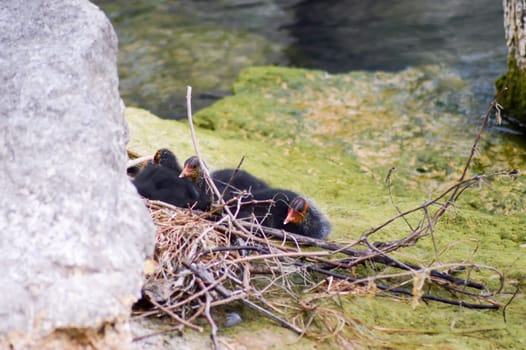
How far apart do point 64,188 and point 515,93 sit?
5.51 meters

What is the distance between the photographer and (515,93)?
681 centimetres

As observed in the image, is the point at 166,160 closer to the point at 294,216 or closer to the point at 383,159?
the point at 294,216

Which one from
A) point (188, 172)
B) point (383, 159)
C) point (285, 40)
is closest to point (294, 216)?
point (188, 172)

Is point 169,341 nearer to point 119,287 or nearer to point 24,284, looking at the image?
point 119,287

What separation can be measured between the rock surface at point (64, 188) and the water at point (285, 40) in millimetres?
5638

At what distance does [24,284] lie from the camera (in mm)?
2176

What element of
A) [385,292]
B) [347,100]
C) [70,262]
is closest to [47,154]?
[70,262]

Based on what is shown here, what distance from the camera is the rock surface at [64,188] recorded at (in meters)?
2.17

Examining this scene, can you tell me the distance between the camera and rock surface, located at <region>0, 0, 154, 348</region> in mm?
2172

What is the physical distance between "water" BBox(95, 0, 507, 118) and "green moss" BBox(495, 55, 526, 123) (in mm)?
621

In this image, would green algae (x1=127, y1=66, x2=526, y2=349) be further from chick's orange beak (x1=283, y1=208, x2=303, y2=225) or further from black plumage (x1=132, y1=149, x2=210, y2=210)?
black plumage (x1=132, y1=149, x2=210, y2=210)

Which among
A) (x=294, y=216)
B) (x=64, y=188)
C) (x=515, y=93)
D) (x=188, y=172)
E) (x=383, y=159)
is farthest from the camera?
(x=515, y=93)

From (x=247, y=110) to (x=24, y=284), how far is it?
531 centimetres

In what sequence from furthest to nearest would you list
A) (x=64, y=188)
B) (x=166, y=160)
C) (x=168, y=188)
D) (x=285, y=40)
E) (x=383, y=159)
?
1. (x=285, y=40)
2. (x=383, y=159)
3. (x=166, y=160)
4. (x=168, y=188)
5. (x=64, y=188)
